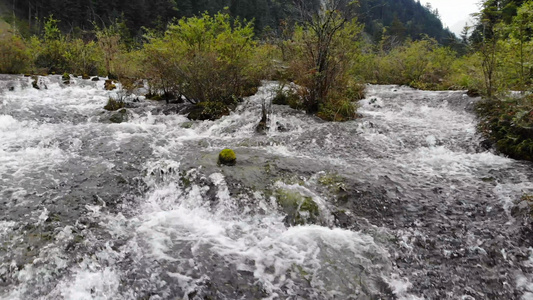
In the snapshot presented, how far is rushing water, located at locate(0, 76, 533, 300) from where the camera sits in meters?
3.23

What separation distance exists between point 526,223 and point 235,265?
159 inches

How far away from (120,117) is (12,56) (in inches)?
395

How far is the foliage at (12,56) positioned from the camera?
14.0 meters

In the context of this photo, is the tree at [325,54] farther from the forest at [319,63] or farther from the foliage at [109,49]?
the foliage at [109,49]

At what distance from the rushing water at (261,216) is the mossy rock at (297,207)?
0.07m

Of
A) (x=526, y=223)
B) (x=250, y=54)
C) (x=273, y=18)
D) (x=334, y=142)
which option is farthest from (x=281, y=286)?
(x=273, y=18)

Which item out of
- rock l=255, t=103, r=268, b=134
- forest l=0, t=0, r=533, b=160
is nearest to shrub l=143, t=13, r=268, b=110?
forest l=0, t=0, r=533, b=160

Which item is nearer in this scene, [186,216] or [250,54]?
[186,216]

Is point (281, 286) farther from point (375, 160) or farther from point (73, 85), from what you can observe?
point (73, 85)

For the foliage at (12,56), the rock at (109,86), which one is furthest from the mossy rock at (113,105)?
the foliage at (12,56)

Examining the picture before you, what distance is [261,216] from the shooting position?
177 inches

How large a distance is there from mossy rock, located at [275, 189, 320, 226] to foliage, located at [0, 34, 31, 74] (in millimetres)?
16843

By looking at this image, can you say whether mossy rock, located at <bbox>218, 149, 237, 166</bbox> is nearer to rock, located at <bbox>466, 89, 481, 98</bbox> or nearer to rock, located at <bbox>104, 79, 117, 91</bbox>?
rock, located at <bbox>466, 89, 481, 98</bbox>

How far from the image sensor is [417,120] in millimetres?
8891
